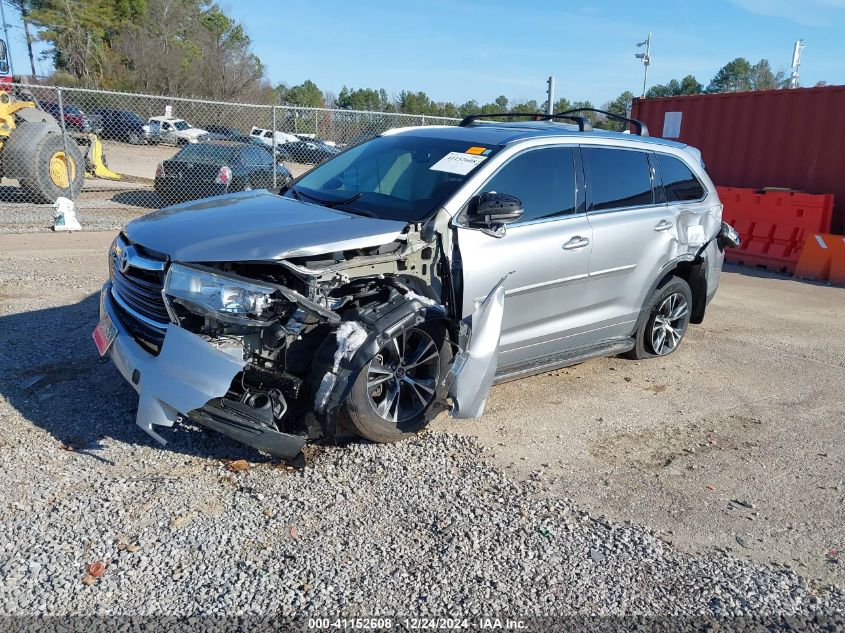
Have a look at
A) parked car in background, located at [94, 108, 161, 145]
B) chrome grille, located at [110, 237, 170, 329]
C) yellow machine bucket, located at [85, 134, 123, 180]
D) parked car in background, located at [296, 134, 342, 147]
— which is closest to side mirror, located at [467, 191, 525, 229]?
chrome grille, located at [110, 237, 170, 329]

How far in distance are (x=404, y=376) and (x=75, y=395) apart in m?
2.20

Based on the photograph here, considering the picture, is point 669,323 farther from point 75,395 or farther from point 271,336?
point 75,395

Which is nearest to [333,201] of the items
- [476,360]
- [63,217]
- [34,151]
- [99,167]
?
[476,360]

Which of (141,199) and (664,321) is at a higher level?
(664,321)

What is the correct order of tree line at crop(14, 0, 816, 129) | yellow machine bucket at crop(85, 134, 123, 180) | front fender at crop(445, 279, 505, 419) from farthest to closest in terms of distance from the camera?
1. tree line at crop(14, 0, 816, 129)
2. yellow machine bucket at crop(85, 134, 123, 180)
3. front fender at crop(445, 279, 505, 419)

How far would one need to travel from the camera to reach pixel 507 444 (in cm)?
Answer: 447

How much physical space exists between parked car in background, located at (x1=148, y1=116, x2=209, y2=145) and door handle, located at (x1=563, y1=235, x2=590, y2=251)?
84.3 ft

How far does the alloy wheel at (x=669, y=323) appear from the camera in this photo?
20.0 feet

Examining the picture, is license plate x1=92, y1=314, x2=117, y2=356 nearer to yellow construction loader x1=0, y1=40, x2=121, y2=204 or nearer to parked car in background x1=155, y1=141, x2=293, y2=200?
yellow construction loader x1=0, y1=40, x2=121, y2=204

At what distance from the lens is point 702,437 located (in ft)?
15.8

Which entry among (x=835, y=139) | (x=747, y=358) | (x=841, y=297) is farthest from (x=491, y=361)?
(x=835, y=139)

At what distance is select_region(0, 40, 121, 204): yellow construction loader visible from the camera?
1240cm

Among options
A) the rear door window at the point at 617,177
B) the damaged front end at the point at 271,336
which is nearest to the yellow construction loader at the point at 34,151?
the damaged front end at the point at 271,336

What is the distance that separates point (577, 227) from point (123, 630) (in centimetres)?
368
